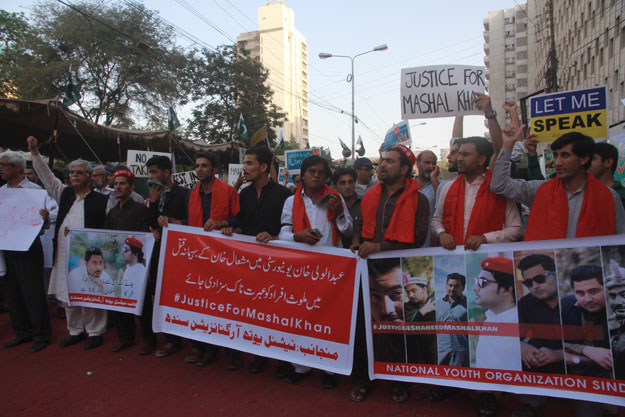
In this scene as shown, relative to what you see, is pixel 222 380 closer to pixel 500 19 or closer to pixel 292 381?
pixel 292 381

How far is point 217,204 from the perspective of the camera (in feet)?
13.0

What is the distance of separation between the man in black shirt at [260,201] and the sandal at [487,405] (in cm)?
182

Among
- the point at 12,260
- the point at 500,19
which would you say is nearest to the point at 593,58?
the point at 12,260

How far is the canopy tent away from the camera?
29.0ft

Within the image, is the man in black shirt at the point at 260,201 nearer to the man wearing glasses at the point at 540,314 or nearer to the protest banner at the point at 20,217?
the man wearing glasses at the point at 540,314

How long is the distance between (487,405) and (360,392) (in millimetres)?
876

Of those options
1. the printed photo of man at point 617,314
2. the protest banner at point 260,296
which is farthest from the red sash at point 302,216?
the printed photo of man at point 617,314

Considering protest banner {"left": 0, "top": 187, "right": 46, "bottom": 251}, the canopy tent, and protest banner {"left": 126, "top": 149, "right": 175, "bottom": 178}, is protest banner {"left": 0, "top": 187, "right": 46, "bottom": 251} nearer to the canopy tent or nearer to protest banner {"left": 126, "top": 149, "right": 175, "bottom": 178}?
the canopy tent

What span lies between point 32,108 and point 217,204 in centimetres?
720

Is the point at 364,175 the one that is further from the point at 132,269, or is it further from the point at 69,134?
the point at 69,134

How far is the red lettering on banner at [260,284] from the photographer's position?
131 inches

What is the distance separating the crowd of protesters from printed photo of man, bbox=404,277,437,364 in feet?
0.07

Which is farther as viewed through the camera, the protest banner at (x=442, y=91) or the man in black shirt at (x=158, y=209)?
the protest banner at (x=442, y=91)

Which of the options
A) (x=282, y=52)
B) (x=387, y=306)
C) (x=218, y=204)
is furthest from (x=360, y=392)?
(x=282, y=52)
